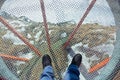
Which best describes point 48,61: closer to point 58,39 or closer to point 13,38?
point 58,39

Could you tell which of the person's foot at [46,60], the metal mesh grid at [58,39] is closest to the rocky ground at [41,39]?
the metal mesh grid at [58,39]

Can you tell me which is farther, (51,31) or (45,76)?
(51,31)

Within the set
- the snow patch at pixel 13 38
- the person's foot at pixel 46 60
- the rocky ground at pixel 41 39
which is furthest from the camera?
the snow patch at pixel 13 38

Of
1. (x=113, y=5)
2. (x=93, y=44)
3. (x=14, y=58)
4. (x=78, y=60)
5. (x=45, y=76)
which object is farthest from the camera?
(x=93, y=44)

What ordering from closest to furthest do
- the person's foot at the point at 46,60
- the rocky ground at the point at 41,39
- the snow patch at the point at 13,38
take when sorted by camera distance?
the person's foot at the point at 46,60
the rocky ground at the point at 41,39
the snow patch at the point at 13,38

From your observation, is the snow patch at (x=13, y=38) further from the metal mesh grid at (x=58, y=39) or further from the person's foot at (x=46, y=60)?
the person's foot at (x=46, y=60)

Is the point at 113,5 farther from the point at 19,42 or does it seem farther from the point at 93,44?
the point at 19,42

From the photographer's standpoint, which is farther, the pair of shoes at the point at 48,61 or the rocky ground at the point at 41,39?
the rocky ground at the point at 41,39

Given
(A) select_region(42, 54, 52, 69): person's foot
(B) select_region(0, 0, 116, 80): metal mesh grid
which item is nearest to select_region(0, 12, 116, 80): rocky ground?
(B) select_region(0, 0, 116, 80): metal mesh grid

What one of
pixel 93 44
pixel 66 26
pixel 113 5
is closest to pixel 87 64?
pixel 93 44
